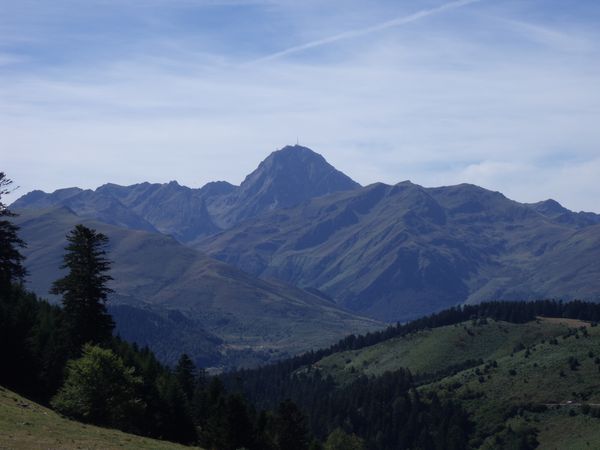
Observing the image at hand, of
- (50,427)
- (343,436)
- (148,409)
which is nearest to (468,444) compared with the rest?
(343,436)

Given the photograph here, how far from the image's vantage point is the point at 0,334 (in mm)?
67062

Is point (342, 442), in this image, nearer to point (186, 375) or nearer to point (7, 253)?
point (186, 375)

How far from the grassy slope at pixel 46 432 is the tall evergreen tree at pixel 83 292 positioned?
56.3ft

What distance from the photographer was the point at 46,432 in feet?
158

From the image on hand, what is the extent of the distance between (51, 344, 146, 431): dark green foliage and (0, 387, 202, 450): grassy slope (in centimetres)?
449

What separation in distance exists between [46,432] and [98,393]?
53.6 ft

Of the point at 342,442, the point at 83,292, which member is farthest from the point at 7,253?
the point at 342,442

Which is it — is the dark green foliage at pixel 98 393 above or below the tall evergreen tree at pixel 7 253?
below

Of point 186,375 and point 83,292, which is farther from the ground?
point 83,292

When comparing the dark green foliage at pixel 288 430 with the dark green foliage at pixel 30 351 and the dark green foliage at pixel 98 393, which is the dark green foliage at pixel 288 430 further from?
the dark green foliage at pixel 98 393

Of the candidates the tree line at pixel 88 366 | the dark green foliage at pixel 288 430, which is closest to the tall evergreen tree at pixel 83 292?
the tree line at pixel 88 366

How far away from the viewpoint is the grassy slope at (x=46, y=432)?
4438 cm

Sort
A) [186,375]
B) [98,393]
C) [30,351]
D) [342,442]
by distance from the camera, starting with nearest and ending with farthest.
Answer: [98,393]
[30,351]
[186,375]
[342,442]

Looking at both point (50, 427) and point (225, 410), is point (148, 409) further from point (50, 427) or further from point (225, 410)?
point (50, 427)
